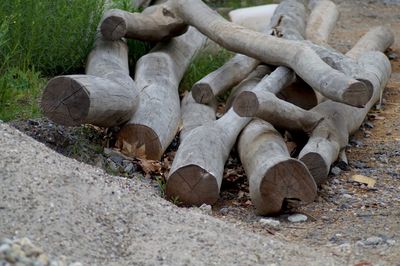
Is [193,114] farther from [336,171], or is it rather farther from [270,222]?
[270,222]

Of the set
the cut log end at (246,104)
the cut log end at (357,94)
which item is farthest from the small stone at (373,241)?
the cut log end at (246,104)

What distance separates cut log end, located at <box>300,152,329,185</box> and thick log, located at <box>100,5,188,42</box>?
2117 millimetres

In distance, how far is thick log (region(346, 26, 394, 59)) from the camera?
9.35 m

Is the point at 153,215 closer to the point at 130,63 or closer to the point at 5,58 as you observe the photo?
the point at 5,58

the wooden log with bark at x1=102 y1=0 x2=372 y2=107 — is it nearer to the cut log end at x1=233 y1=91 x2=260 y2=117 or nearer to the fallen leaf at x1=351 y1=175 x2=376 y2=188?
the cut log end at x1=233 y1=91 x2=260 y2=117

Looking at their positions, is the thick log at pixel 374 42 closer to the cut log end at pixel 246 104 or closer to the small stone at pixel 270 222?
the cut log end at pixel 246 104

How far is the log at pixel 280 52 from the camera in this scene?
257 inches

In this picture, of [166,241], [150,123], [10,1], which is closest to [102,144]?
[150,123]

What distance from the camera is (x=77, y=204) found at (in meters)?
5.11

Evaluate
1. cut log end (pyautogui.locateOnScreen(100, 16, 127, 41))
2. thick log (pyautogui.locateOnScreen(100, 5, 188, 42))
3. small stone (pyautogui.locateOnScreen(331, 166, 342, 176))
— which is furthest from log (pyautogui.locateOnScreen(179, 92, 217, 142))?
small stone (pyautogui.locateOnScreen(331, 166, 342, 176))

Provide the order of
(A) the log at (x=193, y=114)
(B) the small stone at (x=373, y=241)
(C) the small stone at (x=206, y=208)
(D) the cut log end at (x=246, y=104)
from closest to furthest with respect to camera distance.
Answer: (B) the small stone at (x=373, y=241) → (C) the small stone at (x=206, y=208) → (D) the cut log end at (x=246, y=104) → (A) the log at (x=193, y=114)

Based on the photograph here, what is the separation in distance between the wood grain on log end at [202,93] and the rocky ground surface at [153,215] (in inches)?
30.2

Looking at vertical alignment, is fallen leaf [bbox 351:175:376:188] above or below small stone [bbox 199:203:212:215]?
below

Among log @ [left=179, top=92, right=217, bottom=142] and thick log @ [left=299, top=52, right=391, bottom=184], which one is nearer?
thick log @ [left=299, top=52, right=391, bottom=184]
